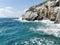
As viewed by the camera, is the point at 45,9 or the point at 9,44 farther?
the point at 45,9

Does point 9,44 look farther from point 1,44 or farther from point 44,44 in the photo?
point 44,44

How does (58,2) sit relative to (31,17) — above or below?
above

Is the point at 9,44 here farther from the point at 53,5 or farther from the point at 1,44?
the point at 53,5

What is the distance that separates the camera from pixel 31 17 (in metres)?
99.2

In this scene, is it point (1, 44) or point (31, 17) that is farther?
point (31, 17)

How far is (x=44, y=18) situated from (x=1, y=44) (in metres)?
70.3

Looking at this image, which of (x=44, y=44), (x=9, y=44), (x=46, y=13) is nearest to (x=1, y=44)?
(x=9, y=44)

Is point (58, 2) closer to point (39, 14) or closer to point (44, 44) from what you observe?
point (39, 14)

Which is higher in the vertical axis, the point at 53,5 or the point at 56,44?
the point at 53,5

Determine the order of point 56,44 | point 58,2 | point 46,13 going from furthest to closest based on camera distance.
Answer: point 46,13 < point 58,2 < point 56,44

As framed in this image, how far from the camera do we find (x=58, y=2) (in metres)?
85.8

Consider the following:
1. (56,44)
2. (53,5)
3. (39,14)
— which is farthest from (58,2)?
(56,44)

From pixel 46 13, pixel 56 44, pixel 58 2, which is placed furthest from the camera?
pixel 46 13

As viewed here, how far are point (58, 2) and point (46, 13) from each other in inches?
480
